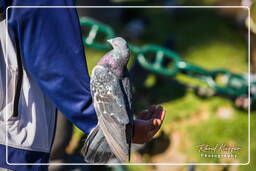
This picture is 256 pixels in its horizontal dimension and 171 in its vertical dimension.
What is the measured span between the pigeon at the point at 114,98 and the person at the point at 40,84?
0.02m

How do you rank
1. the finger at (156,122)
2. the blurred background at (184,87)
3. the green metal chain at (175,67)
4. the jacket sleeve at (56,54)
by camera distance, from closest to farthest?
the jacket sleeve at (56,54) → the finger at (156,122) → the blurred background at (184,87) → the green metal chain at (175,67)

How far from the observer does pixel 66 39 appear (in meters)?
0.99

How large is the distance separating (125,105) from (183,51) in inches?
76.4

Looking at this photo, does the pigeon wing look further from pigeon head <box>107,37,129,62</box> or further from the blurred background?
the blurred background

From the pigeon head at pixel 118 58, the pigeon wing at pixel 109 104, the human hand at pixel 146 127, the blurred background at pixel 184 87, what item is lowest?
the blurred background at pixel 184 87

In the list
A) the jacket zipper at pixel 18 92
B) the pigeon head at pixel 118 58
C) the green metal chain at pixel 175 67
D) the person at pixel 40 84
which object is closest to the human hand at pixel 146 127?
the person at pixel 40 84

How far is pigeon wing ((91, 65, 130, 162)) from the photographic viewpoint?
100cm

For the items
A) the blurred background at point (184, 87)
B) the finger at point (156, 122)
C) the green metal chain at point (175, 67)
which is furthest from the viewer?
the green metal chain at point (175, 67)

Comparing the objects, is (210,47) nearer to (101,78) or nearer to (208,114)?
(208,114)

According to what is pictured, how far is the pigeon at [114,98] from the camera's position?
1.00m

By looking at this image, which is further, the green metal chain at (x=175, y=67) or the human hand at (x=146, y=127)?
the green metal chain at (x=175, y=67)

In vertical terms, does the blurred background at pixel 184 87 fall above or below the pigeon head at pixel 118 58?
below

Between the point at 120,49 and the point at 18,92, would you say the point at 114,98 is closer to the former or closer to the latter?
the point at 120,49

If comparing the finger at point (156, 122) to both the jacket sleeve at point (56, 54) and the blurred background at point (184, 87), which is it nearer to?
the jacket sleeve at point (56, 54)
